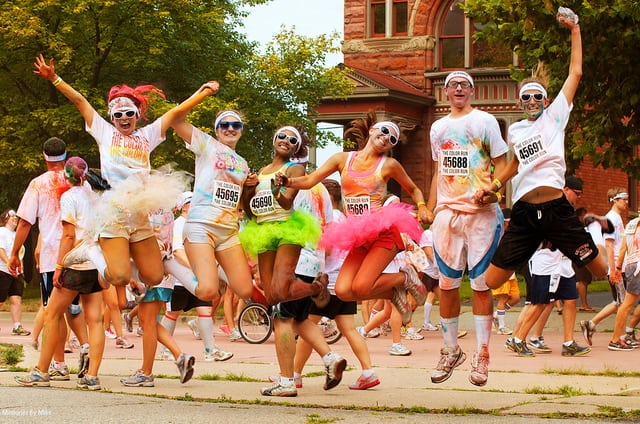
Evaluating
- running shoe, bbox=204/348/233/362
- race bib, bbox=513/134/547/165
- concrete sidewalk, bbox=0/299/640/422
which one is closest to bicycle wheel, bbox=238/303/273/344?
concrete sidewalk, bbox=0/299/640/422

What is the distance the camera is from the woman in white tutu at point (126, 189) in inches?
367

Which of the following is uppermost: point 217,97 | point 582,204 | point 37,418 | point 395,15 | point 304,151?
point 395,15

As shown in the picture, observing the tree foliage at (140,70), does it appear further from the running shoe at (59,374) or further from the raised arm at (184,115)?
the raised arm at (184,115)

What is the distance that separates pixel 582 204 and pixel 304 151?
2641 cm

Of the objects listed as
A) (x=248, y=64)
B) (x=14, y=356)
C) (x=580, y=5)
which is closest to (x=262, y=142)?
(x=248, y=64)

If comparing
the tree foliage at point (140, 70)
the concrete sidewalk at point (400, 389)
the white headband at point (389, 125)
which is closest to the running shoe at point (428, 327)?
the concrete sidewalk at point (400, 389)

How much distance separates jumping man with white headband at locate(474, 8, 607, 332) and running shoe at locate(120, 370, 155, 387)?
3121mm

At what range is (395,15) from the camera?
36.3 meters

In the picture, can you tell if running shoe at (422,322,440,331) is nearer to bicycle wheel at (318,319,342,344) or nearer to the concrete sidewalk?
bicycle wheel at (318,319,342,344)

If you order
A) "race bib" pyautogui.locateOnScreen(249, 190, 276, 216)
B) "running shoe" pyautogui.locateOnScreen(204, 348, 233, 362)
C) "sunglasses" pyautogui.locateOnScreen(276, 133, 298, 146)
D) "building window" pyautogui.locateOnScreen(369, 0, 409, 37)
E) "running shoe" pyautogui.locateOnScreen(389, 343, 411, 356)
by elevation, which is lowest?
"running shoe" pyautogui.locateOnScreen(204, 348, 233, 362)

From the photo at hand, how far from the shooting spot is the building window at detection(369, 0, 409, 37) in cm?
3606

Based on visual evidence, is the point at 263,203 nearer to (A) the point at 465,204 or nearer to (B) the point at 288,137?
(B) the point at 288,137

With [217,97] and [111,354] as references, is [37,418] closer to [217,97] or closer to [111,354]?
[111,354]

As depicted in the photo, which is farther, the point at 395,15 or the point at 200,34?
the point at 395,15
